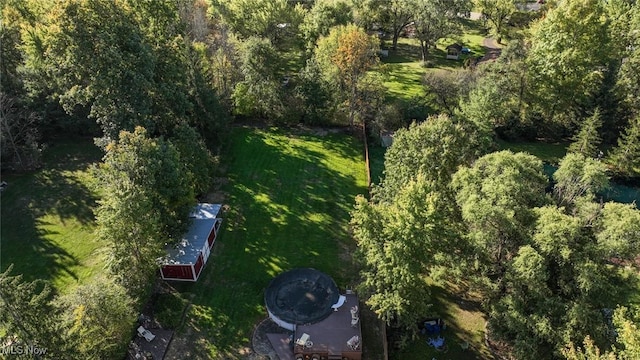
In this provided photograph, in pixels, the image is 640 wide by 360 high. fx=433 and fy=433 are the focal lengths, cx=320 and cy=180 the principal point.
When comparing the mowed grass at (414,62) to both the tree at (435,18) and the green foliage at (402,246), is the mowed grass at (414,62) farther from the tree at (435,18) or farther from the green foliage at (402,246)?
the green foliage at (402,246)

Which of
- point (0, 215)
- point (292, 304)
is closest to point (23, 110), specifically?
point (0, 215)

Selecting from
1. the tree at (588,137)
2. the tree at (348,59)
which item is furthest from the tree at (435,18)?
the tree at (588,137)

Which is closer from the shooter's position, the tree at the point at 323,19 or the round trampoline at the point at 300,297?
the round trampoline at the point at 300,297

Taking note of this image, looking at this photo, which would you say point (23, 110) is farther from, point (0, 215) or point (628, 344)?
point (628, 344)

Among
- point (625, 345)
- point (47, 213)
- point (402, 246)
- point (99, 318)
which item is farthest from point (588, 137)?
point (47, 213)

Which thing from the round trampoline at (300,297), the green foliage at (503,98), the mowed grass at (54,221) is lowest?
the round trampoline at (300,297)

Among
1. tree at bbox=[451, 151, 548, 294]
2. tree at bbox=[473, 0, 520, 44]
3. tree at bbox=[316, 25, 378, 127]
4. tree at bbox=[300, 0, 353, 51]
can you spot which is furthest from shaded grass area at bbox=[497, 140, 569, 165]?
tree at bbox=[473, 0, 520, 44]

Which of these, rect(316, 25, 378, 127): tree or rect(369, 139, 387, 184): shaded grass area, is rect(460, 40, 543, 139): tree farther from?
rect(316, 25, 378, 127): tree
